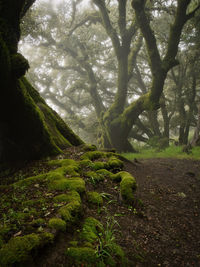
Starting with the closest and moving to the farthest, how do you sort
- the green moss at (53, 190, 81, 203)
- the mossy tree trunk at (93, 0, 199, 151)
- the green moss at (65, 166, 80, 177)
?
1. the green moss at (53, 190, 81, 203)
2. the green moss at (65, 166, 80, 177)
3. the mossy tree trunk at (93, 0, 199, 151)

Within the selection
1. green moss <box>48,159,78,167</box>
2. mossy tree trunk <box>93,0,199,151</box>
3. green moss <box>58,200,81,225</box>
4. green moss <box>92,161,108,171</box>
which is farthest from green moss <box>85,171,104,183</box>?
mossy tree trunk <box>93,0,199,151</box>

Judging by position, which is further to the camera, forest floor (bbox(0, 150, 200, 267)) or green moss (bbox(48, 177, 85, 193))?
green moss (bbox(48, 177, 85, 193))

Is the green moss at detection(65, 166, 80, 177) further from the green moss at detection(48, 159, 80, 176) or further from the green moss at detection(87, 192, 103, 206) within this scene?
the green moss at detection(87, 192, 103, 206)

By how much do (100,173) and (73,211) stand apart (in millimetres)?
2020

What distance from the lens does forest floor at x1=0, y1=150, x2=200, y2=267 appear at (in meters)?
2.63

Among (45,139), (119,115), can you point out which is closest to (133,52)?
(119,115)

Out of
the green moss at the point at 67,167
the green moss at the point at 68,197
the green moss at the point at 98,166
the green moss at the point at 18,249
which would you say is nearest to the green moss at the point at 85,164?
the green moss at the point at 98,166

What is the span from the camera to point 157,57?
11.6 metres

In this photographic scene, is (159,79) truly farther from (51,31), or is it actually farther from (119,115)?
(51,31)

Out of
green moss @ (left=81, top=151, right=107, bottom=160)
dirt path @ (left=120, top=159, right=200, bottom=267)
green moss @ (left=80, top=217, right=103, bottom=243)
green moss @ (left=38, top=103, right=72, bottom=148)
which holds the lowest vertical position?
dirt path @ (left=120, top=159, right=200, bottom=267)

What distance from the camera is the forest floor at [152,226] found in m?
2.63

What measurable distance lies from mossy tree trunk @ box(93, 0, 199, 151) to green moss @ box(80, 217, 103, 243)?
10.9 meters

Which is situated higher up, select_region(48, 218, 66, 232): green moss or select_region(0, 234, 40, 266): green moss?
select_region(48, 218, 66, 232): green moss

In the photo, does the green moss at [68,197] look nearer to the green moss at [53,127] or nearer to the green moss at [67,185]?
the green moss at [67,185]
